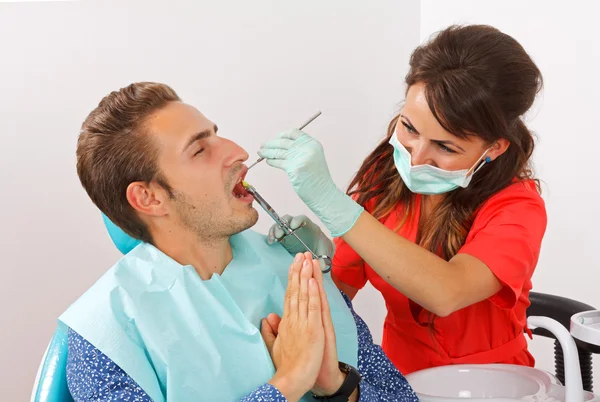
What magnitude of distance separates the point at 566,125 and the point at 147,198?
6.16 feet

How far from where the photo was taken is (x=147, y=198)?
1.57 metres

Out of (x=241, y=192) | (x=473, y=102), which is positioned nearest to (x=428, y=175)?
(x=473, y=102)

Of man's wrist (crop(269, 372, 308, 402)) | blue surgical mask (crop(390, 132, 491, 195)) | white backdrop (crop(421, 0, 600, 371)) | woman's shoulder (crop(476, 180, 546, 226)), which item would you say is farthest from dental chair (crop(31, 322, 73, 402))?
white backdrop (crop(421, 0, 600, 371))

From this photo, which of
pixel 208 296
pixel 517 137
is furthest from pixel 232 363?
pixel 517 137

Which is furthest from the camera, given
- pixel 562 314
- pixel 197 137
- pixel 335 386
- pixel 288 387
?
pixel 562 314

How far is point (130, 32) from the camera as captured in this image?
2604mm

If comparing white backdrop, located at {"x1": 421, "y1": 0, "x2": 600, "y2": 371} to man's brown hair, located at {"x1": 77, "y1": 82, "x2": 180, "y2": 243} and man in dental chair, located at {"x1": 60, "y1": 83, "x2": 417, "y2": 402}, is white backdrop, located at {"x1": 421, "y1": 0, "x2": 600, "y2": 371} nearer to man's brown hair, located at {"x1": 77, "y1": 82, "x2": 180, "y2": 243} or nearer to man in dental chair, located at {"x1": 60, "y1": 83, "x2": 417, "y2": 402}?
man in dental chair, located at {"x1": 60, "y1": 83, "x2": 417, "y2": 402}

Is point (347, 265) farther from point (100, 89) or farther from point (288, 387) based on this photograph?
point (100, 89)

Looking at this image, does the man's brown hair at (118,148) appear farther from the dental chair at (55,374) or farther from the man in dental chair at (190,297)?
the dental chair at (55,374)

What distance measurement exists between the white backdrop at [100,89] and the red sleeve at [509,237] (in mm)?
1255

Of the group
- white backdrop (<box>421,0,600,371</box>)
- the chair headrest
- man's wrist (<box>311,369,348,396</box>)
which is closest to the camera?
man's wrist (<box>311,369,348,396</box>)

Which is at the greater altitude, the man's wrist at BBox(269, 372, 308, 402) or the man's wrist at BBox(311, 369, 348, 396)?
the man's wrist at BBox(269, 372, 308, 402)

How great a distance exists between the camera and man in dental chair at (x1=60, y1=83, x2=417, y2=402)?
4.49ft

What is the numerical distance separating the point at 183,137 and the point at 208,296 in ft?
1.08
